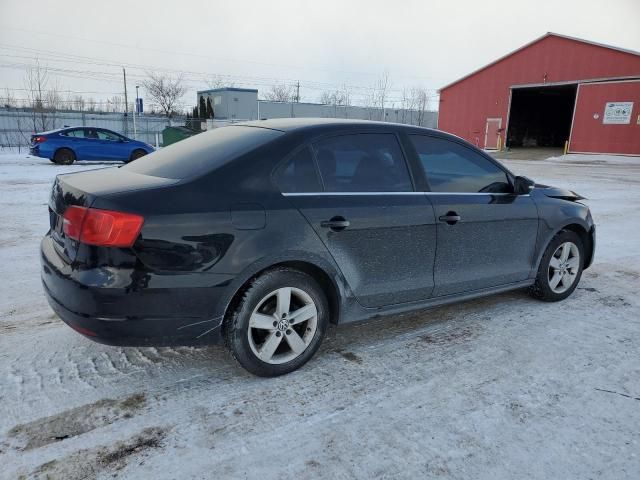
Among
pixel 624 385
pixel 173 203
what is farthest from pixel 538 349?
pixel 173 203

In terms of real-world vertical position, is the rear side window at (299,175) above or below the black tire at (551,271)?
above

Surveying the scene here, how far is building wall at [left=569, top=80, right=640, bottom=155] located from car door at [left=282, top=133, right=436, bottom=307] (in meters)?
29.5

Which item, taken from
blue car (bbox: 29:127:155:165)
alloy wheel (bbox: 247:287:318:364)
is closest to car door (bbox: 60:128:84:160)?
blue car (bbox: 29:127:155:165)

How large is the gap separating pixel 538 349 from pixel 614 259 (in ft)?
11.0

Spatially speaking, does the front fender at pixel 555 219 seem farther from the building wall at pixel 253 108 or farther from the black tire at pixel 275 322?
the building wall at pixel 253 108

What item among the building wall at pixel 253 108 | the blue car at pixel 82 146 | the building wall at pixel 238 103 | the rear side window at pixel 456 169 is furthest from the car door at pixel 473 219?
the building wall at pixel 238 103

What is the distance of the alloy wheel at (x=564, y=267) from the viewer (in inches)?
175

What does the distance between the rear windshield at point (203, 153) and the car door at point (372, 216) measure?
1.08 feet

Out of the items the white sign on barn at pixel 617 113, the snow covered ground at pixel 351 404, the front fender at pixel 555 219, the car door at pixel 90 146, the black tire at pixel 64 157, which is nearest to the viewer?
the snow covered ground at pixel 351 404

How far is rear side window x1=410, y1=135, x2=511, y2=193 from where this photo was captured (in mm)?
3596

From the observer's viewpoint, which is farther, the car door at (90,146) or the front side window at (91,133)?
the front side window at (91,133)

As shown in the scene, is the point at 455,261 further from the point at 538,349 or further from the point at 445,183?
the point at 538,349

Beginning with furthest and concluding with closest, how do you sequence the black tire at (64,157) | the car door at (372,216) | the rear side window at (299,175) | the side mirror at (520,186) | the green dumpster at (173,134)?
the green dumpster at (173,134) < the black tire at (64,157) < the side mirror at (520,186) < the car door at (372,216) < the rear side window at (299,175)

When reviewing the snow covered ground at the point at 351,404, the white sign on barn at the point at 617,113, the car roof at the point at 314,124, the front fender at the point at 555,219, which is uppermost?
the white sign on barn at the point at 617,113
